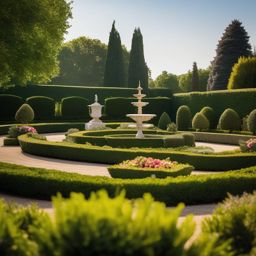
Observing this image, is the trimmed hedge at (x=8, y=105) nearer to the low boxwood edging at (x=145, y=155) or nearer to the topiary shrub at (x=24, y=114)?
the topiary shrub at (x=24, y=114)

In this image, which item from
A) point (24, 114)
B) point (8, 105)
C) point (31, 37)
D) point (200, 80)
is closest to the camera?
point (31, 37)

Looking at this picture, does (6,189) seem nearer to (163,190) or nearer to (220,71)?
(163,190)

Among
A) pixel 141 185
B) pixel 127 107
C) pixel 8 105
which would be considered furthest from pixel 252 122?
pixel 8 105

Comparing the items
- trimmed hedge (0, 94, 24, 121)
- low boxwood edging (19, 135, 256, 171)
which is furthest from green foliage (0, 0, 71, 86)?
trimmed hedge (0, 94, 24, 121)

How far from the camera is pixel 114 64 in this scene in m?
57.8

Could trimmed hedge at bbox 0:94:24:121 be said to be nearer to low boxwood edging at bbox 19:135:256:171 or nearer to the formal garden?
the formal garden

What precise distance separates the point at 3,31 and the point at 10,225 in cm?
1764

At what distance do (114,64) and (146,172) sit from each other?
46.8 metres

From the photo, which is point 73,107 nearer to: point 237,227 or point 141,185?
point 141,185

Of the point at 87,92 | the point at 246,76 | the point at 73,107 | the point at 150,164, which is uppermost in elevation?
the point at 246,76

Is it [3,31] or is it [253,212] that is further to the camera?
[3,31]

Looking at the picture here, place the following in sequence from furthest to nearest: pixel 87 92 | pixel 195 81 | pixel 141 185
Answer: pixel 195 81
pixel 87 92
pixel 141 185

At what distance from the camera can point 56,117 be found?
41406 millimetres

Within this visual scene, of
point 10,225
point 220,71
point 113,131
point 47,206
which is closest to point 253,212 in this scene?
point 10,225
